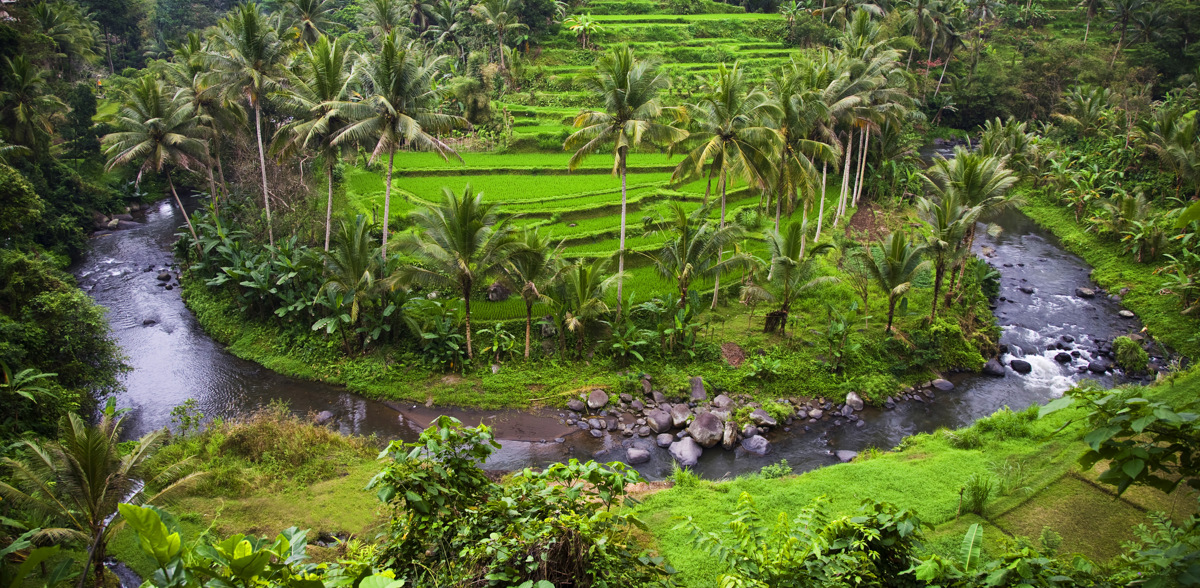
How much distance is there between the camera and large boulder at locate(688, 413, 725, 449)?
14.5 meters

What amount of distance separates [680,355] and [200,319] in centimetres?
1487

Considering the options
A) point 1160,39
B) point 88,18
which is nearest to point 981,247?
point 1160,39

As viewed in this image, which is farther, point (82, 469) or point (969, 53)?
point (969, 53)

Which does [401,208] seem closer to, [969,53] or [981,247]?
[981,247]

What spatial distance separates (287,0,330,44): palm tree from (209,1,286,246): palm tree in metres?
6.79

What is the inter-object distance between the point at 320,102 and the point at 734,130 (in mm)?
11346

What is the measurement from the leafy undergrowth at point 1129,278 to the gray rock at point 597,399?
46.3 feet

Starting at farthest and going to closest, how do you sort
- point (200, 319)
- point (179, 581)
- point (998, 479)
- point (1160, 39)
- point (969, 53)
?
point (969, 53) < point (1160, 39) < point (200, 319) < point (998, 479) < point (179, 581)

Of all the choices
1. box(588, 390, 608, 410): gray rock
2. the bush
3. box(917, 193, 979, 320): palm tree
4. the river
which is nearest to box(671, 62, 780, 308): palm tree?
box(917, 193, 979, 320): palm tree

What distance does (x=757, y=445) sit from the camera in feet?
47.7

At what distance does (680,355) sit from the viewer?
56.4ft

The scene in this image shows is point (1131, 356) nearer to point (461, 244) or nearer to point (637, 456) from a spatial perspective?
point (637, 456)

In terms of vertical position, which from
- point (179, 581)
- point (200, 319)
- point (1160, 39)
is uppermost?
point (1160, 39)

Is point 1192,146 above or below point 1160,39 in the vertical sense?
below
